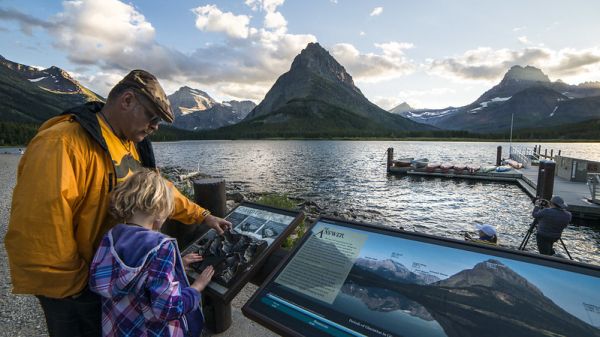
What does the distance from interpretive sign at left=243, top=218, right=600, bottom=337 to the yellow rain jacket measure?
4.53 ft

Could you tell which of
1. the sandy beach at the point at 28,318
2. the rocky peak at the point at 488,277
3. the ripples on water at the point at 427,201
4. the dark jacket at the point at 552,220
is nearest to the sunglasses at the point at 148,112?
the rocky peak at the point at 488,277

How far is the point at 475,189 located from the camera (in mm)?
28109

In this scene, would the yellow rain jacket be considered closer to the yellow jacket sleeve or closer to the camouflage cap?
the yellow jacket sleeve

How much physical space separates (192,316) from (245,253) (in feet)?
2.35

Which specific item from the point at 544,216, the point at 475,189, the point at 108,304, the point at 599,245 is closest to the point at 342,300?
the point at 108,304

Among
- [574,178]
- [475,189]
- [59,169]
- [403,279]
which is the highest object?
[59,169]

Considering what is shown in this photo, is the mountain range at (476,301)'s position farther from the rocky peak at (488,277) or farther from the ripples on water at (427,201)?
the ripples on water at (427,201)

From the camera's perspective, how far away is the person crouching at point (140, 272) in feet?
6.65

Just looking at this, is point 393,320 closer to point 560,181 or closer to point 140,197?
point 140,197

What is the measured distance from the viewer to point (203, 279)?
8.39 feet

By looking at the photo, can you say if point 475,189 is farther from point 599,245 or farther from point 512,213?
point 599,245

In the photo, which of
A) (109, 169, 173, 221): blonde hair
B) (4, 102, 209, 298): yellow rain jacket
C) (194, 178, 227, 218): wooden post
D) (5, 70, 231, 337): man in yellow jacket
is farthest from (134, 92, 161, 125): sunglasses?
(194, 178, 227, 218): wooden post

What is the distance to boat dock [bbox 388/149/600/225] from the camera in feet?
54.4

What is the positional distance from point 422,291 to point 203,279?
181 cm
